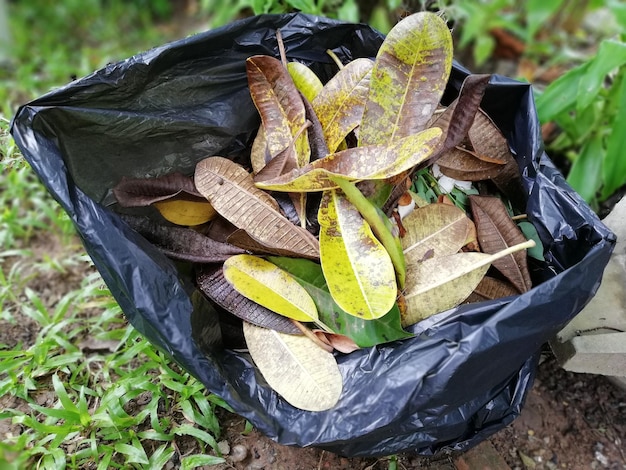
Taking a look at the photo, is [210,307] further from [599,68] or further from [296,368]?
[599,68]

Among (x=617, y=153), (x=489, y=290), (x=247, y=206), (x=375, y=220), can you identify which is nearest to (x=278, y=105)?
(x=247, y=206)

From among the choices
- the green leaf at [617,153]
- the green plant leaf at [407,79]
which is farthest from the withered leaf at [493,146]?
the green leaf at [617,153]

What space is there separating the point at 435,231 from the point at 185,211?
0.52 m

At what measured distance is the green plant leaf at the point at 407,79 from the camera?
1021 mm

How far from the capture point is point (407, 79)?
106 centimetres

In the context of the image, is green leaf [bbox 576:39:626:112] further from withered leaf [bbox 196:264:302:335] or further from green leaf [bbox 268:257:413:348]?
withered leaf [bbox 196:264:302:335]

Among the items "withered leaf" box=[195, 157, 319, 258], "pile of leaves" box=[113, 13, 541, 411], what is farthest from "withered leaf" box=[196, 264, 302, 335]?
"withered leaf" box=[195, 157, 319, 258]

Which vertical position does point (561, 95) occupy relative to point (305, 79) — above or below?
below

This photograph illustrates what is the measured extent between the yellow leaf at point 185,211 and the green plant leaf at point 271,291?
171mm

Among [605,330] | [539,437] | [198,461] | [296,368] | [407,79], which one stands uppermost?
[407,79]

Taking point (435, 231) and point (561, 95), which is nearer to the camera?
point (435, 231)

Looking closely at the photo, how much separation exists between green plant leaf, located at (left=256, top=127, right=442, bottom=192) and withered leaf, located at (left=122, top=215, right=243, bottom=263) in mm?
158

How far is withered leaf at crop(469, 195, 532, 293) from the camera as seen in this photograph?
1036mm

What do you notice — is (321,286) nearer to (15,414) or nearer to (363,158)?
(363,158)
